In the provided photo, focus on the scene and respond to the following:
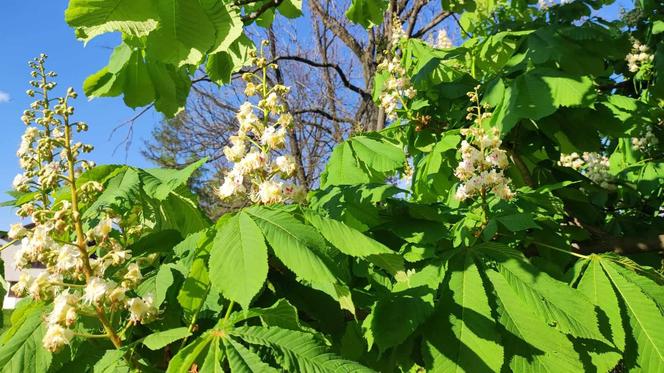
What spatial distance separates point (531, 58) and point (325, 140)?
8.83 metres

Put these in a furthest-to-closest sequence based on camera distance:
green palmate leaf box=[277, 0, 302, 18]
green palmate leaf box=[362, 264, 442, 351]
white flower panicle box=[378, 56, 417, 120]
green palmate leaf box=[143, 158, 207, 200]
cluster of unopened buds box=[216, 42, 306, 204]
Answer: white flower panicle box=[378, 56, 417, 120] → green palmate leaf box=[277, 0, 302, 18] → green palmate leaf box=[143, 158, 207, 200] → cluster of unopened buds box=[216, 42, 306, 204] → green palmate leaf box=[362, 264, 442, 351]

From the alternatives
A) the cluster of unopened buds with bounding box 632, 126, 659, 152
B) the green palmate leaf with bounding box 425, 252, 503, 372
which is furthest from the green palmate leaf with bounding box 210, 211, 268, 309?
the cluster of unopened buds with bounding box 632, 126, 659, 152

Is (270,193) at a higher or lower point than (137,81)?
lower

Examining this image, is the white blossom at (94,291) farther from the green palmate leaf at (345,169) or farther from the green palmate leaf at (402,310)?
the green palmate leaf at (345,169)

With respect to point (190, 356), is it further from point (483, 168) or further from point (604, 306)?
point (483, 168)

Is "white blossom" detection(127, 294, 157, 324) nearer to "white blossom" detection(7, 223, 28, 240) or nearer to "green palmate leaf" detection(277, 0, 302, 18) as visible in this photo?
"white blossom" detection(7, 223, 28, 240)

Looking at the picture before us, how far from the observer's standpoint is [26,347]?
0.92 m

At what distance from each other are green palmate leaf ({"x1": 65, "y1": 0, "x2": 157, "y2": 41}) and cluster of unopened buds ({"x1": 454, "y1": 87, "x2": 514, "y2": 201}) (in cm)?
94

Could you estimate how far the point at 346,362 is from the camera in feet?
2.51

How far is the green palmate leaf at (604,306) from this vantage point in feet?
3.38

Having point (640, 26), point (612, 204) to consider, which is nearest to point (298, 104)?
point (640, 26)

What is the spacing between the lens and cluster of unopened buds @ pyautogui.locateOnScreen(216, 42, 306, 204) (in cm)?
105

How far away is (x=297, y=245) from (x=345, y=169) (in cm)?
78

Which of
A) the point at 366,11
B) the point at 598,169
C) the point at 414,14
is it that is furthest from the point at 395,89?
the point at 414,14
